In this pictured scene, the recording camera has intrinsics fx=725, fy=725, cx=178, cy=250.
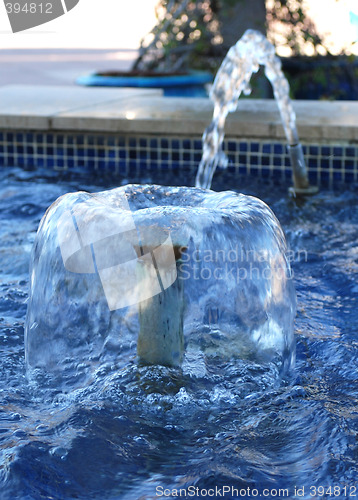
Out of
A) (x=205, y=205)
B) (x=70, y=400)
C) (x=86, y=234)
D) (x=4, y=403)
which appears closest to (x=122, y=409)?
(x=70, y=400)

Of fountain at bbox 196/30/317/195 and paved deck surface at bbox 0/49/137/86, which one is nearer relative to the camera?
fountain at bbox 196/30/317/195

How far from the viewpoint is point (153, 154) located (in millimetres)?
4707

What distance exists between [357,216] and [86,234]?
216 cm

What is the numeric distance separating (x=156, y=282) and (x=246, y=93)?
7.41ft

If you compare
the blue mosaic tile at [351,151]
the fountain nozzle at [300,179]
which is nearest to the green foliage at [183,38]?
the blue mosaic tile at [351,151]

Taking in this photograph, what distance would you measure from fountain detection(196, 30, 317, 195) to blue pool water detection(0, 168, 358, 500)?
1605 millimetres

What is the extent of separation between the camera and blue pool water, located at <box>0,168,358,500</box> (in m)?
1.74

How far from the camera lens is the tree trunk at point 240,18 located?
7219 millimetres

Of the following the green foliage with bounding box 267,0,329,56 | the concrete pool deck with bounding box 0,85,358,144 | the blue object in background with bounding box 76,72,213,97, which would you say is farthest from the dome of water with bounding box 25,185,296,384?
the green foliage with bounding box 267,0,329,56

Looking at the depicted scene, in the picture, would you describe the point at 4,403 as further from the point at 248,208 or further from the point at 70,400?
the point at 248,208

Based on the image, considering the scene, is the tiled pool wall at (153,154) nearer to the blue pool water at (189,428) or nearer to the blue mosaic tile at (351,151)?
the blue mosaic tile at (351,151)

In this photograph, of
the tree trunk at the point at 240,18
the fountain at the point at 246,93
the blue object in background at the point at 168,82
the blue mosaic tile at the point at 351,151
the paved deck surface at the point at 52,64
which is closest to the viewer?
the fountain at the point at 246,93

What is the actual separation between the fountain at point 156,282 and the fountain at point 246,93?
1.81 metres

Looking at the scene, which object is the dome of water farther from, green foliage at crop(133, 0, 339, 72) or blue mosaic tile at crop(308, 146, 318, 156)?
green foliage at crop(133, 0, 339, 72)
